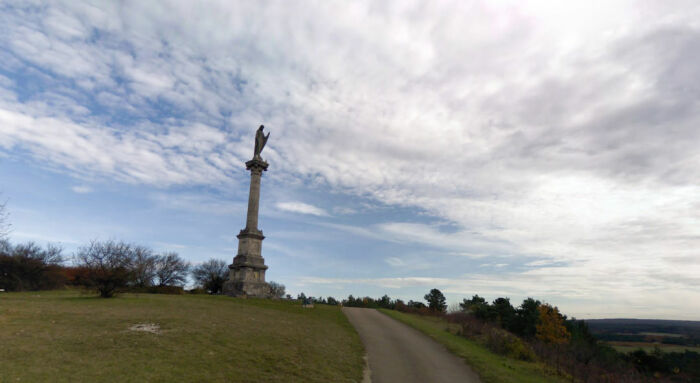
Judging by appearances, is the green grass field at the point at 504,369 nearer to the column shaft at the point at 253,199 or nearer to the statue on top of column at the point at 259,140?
the column shaft at the point at 253,199

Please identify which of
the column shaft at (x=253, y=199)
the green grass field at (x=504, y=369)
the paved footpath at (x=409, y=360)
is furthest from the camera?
the column shaft at (x=253, y=199)

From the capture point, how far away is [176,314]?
19250mm

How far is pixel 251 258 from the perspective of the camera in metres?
38.5

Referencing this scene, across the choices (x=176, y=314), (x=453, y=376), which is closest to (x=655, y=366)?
(x=453, y=376)

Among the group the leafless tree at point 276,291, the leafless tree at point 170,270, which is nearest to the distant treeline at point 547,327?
the leafless tree at point 276,291

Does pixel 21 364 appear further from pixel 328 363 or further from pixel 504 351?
pixel 504 351

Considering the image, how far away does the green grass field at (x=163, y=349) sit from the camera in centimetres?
957

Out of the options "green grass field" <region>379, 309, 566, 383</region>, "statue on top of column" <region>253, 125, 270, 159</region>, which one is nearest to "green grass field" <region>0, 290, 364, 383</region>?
"green grass field" <region>379, 309, 566, 383</region>

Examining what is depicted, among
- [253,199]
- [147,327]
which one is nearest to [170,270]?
[253,199]

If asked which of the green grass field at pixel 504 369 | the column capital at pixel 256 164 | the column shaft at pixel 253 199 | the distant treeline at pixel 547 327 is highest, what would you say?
the column capital at pixel 256 164

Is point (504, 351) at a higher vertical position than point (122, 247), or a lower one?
lower

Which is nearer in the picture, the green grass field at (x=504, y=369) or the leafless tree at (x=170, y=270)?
the green grass field at (x=504, y=369)

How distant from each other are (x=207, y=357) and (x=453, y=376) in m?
8.47

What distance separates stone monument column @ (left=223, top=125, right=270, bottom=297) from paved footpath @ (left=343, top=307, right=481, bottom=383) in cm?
1989
